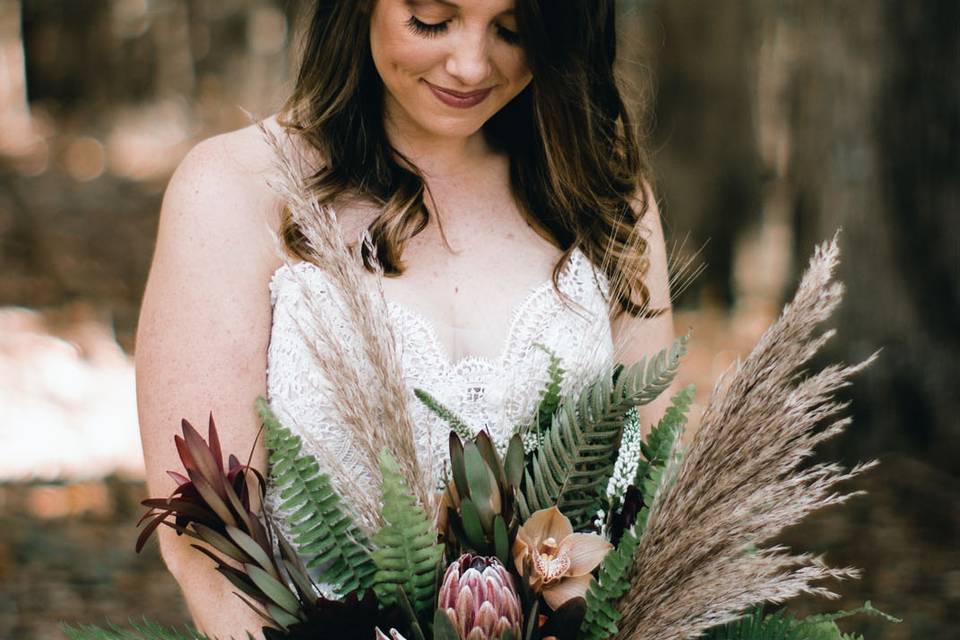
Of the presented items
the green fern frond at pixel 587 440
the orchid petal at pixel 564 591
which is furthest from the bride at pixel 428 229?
the orchid petal at pixel 564 591

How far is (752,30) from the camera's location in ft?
28.1

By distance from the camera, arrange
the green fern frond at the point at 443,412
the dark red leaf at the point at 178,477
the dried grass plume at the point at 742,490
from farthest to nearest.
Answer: the green fern frond at the point at 443,412 → the dark red leaf at the point at 178,477 → the dried grass plume at the point at 742,490

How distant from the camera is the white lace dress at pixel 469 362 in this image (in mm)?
1811

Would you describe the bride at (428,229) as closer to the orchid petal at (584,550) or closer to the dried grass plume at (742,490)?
the orchid petal at (584,550)

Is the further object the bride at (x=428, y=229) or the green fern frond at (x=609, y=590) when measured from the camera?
the bride at (x=428, y=229)

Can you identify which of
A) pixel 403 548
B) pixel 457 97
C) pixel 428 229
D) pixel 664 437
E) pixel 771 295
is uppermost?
pixel 771 295

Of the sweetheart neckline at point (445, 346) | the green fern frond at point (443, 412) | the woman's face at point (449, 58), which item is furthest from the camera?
the sweetheart neckline at point (445, 346)

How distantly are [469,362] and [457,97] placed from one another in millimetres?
471

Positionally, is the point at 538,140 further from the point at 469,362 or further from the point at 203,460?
the point at 203,460

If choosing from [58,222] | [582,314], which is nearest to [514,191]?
[582,314]

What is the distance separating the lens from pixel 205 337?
1.85m

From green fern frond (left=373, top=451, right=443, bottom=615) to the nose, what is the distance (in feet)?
2.72

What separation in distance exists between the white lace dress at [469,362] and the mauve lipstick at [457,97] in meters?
0.37

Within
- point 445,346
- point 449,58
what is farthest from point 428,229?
point 449,58
